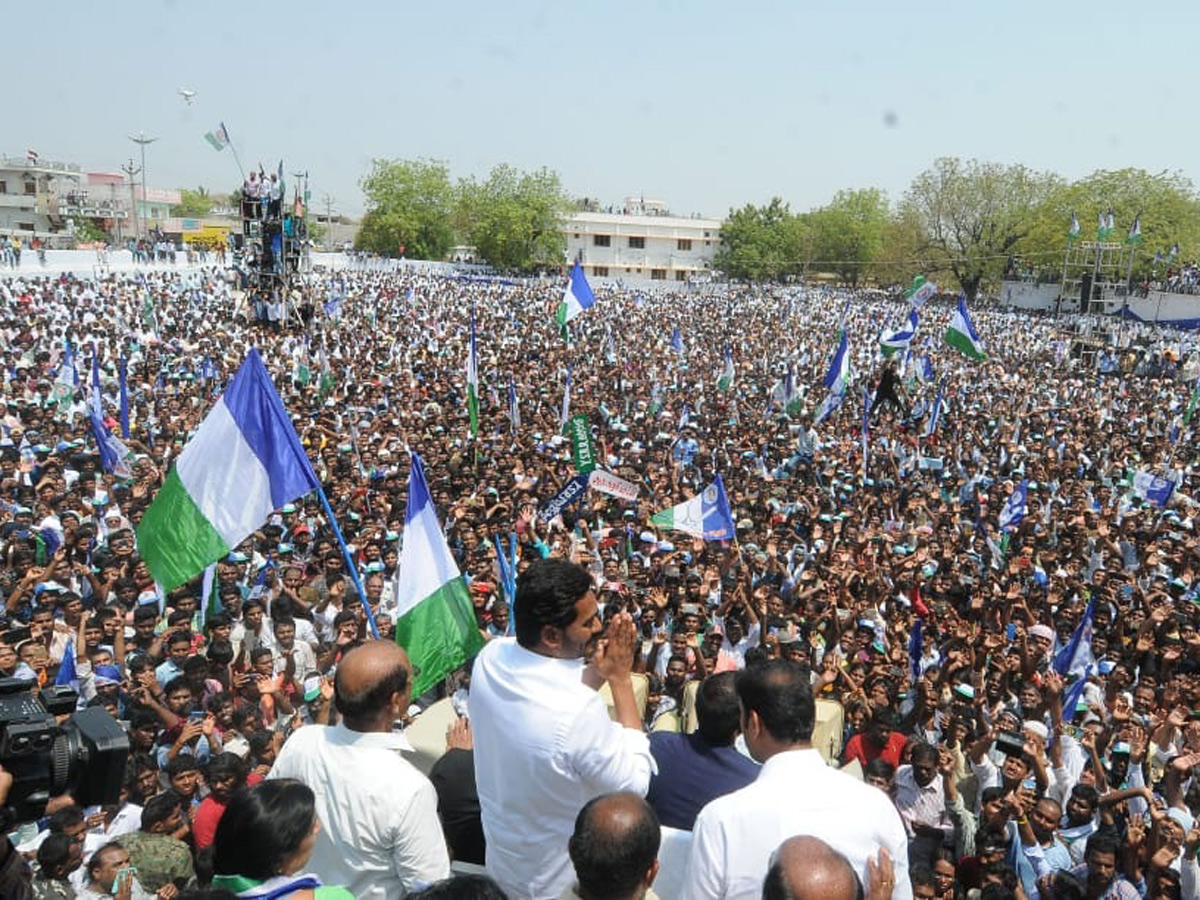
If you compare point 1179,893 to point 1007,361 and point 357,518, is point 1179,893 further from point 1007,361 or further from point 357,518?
point 1007,361

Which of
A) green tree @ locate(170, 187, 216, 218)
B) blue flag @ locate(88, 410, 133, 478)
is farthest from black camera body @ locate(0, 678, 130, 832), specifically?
green tree @ locate(170, 187, 216, 218)

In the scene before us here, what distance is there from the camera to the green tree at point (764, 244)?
7012 cm

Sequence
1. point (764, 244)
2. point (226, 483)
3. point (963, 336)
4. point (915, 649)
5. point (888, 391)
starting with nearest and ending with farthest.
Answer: point (226, 483)
point (915, 649)
point (888, 391)
point (963, 336)
point (764, 244)

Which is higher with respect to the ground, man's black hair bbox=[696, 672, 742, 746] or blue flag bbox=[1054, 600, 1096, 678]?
man's black hair bbox=[696, 672, 742, 746]

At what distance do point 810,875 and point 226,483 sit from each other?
144 inches

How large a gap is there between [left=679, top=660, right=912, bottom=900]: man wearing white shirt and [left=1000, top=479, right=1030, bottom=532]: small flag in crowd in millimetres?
8620

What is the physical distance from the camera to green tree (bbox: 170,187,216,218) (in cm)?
10594

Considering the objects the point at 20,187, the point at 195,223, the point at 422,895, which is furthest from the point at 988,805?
the point at 195,223

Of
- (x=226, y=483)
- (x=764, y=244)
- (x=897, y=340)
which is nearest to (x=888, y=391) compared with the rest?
(x=897, y=340)

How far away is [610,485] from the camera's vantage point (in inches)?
324

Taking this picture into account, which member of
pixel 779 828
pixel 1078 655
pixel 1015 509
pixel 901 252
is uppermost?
pixel 901 252

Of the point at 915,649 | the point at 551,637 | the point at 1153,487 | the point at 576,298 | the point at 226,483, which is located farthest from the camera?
the point at 576,298

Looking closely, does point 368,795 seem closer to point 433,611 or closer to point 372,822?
point 372,822

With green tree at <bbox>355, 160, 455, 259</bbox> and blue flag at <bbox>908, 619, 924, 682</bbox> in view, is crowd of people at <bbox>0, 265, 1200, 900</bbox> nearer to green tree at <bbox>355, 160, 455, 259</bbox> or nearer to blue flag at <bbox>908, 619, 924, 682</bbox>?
blue flag at <bbox>908, 619, 924, 682</bbox>
